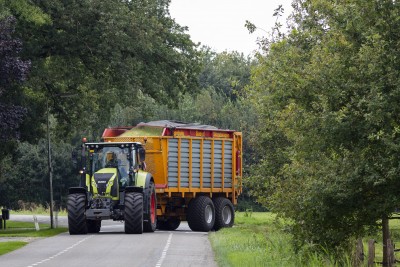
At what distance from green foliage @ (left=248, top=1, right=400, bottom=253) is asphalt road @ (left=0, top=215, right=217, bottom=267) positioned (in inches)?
123

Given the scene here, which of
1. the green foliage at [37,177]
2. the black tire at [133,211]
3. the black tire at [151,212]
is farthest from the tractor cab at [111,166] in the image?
the green foliage at [37,177]

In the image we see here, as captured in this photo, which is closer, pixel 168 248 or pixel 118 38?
pixel 168 248

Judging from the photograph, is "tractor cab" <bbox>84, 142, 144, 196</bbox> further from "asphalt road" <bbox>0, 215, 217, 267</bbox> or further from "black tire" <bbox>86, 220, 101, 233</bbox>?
"asphalt road" <bbox>0, 215, 217, 267</bbox>

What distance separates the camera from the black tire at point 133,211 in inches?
1469

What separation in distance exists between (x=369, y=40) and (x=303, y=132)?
2733 millimetres

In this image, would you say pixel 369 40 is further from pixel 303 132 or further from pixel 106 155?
pixel 106 155

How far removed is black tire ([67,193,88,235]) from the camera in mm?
37875

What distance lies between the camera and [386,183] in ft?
73.2

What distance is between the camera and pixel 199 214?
42094 millimetres

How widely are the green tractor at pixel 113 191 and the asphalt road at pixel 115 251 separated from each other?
27.0 inches

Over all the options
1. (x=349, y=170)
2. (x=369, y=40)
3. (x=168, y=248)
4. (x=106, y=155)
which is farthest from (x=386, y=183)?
(x=106, y=155)

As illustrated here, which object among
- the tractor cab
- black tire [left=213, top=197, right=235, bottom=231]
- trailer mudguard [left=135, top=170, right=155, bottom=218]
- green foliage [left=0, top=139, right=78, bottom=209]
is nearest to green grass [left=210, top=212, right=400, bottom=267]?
trailer mudguard [left=135, top=170, right=155, bottom=218]

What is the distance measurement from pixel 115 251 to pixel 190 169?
12506mm

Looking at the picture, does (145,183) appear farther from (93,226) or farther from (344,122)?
(344,122)
